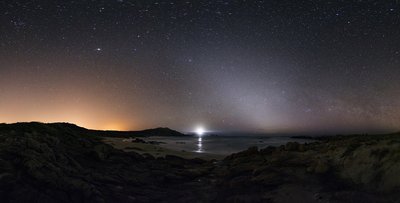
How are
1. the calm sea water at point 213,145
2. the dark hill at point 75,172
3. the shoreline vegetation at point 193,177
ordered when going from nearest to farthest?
the shoreline vegetation at point 193,177 → the dark hill at point 75,172 → the calm sea water at point 213,145

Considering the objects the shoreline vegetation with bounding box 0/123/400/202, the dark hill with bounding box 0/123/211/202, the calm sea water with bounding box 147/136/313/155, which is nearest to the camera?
the shoreline vegetation with bounding box 0/123/400/202

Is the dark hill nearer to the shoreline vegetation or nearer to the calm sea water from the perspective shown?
the shoreline vegetation

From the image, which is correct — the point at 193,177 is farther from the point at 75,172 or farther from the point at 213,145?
the point at 213,145

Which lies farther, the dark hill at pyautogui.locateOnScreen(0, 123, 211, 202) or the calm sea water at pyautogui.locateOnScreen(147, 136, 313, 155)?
the calm sea water at pyautogui.locateOnScreen(147, 136, 313, 155)

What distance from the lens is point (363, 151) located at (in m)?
12.9

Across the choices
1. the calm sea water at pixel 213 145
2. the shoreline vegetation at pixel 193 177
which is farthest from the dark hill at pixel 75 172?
the calm sea water at pixel 213 145

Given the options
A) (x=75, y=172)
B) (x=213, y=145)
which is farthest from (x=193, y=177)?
(x=213, y=145)

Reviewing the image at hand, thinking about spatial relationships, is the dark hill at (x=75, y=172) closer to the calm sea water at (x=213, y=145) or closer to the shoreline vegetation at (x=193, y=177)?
the shoreline vegetation at (x=193, y=177)

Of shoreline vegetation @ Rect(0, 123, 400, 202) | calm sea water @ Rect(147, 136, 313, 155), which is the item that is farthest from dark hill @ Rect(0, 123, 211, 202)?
calm sea water @ Rect(147, 136, 313, 155)

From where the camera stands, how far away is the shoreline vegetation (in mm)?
11180

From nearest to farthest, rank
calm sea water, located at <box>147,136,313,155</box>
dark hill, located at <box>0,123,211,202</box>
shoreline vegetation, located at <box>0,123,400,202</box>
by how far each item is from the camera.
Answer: shoreline vegetation, located at <box>0,123,400,202</box> < dark hill, located at <box>0,123,211,202</box> < calm sea water, located at <box>147,136,313,155</box>

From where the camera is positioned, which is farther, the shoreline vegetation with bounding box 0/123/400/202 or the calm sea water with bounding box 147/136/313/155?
the calm sea water with bounding box 147/136/313/155

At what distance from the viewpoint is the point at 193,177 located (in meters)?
16.1

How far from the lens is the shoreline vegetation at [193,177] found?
36.7 ft
